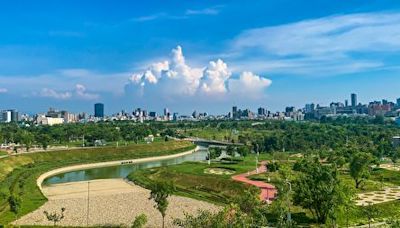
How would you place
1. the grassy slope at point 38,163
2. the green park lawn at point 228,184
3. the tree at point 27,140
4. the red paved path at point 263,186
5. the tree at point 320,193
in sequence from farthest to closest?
the tree at point 27,140 → the grassy slope at point 38,163 → the red paved path at point 263,186 → the green park lawn at point 228,184 → the tree at point 320,193

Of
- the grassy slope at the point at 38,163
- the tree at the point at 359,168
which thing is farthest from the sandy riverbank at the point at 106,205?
the tree at the point at 359,168

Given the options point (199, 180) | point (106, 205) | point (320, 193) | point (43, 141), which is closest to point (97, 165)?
point (43, 141)

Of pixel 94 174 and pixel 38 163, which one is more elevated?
pixel 38 163

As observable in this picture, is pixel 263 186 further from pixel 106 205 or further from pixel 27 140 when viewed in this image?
pixel 27 140

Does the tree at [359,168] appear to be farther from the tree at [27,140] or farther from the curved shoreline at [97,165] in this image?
the tree at [27,140]

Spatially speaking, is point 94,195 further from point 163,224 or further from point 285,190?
point 285,190
